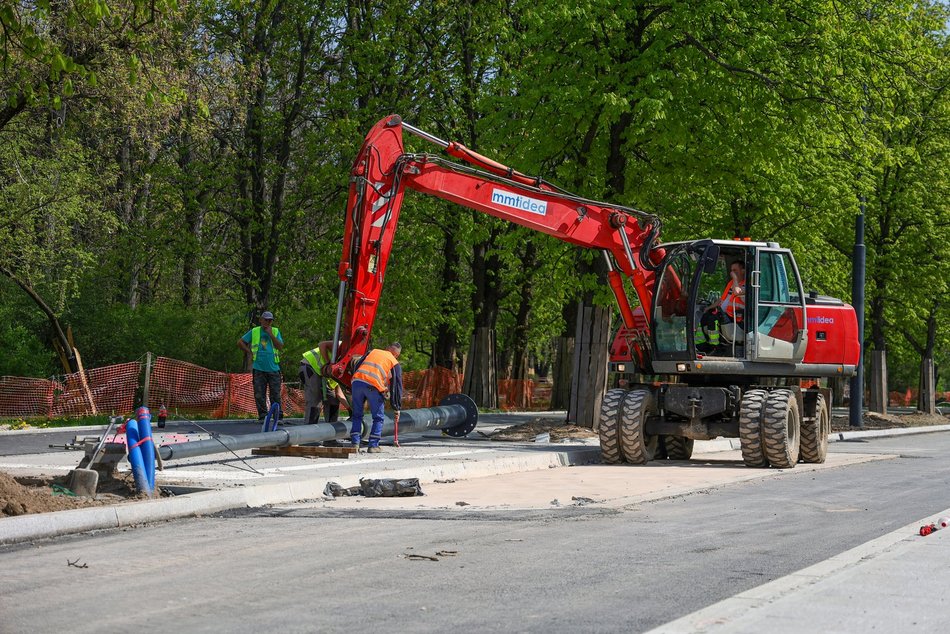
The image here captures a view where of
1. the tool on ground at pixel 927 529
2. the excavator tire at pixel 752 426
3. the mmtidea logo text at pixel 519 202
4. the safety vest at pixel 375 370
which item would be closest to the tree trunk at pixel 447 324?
the mmtidea logo text at pixel 519 202

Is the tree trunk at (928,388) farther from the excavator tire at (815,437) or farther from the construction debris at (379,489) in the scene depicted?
the construction debris at (379,489)

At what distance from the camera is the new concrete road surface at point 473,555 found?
21.0ft

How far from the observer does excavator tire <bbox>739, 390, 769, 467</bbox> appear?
57.0 ft

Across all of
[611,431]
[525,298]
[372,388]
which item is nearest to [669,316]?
[611,431]

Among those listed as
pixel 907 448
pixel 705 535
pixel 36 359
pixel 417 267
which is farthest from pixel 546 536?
pixel 417 267

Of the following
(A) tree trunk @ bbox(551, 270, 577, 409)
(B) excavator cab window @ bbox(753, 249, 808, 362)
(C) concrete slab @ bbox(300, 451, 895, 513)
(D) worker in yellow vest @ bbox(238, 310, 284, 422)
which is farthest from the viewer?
(A) tree trunk @ bbox(551, 270, 577, 409)

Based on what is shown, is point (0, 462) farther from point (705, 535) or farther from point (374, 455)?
point (705, 535)

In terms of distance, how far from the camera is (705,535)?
9.91 m

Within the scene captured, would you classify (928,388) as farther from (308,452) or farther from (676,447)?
(308,452)

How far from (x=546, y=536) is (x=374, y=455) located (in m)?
7.25

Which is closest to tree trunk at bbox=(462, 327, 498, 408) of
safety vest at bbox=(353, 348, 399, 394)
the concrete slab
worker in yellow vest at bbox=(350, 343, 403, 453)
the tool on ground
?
the concrete slab

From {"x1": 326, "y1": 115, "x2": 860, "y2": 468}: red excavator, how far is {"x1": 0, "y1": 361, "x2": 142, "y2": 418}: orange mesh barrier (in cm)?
1097

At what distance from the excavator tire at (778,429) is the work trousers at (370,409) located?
569cm

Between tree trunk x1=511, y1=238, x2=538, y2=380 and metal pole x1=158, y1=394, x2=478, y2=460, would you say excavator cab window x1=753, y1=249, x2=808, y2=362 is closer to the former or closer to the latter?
metal pole x1=158, y1=394, x2=478, y2=460
